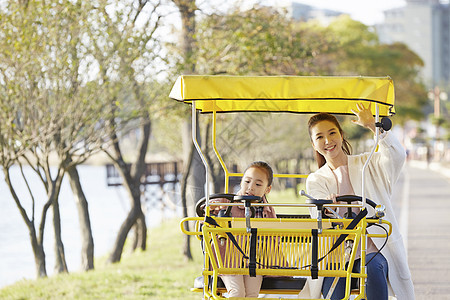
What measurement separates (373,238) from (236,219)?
3.37 ft

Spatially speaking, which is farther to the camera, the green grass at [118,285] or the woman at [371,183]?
the green grass at [118,285]

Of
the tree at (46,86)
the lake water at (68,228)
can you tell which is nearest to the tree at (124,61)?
the tree at (46,86)

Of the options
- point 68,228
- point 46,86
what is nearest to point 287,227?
point 46,86

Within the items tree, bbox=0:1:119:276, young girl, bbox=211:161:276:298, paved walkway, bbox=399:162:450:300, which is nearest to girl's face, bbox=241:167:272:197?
young girl, bbox=211:161:276:298

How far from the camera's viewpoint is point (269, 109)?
681 centimetres

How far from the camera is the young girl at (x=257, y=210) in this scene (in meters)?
5.45

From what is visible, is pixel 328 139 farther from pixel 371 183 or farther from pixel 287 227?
pixel 287 227

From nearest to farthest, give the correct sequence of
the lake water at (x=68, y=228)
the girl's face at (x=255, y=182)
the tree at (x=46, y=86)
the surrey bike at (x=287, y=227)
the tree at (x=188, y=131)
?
the surrey bike at (x=287, y=227) → the girl's face at (x=255, y=182) → the tree at (x=46, y=86) → the tree at (x=188, y=131) → the lake water at (x=68, y=228)

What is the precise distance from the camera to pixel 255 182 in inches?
228

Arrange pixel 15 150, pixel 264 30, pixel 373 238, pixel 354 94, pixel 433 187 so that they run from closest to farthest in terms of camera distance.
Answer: pixel 354 94 < pixel 373 238 < pixel 15 150 < pixel 264 30 < pixel 433 187

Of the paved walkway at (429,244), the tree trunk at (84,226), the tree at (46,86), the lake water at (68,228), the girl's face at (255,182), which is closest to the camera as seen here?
the girl's face at (255,182)

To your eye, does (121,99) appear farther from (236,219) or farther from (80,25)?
(236,219)

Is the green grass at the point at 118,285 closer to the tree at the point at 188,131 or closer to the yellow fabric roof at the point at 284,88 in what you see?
the tree at the point at 188,131

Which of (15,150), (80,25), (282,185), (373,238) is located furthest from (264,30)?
(282,185)
